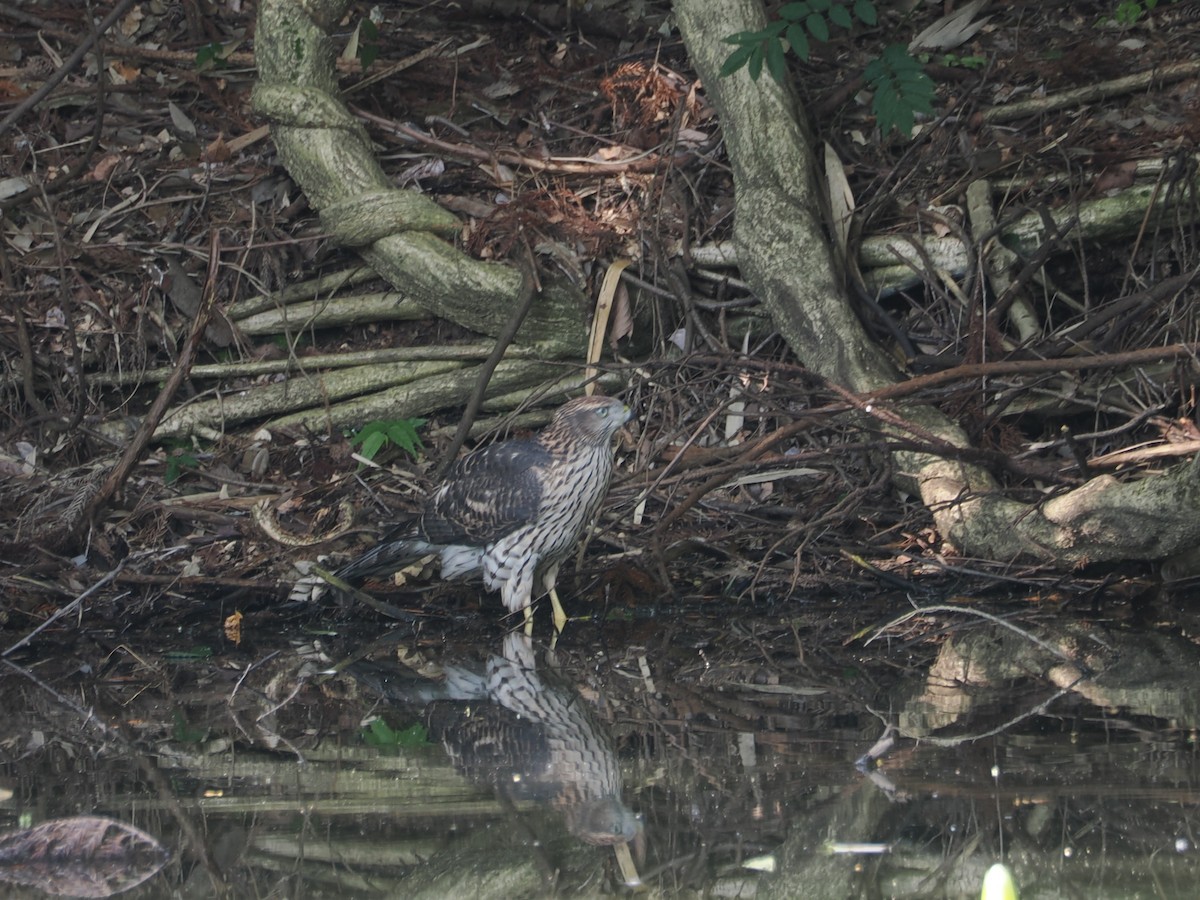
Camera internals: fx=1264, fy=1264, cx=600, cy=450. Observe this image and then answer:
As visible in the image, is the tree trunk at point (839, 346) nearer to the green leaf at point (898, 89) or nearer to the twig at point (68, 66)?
the green leaf at point (898, 89)

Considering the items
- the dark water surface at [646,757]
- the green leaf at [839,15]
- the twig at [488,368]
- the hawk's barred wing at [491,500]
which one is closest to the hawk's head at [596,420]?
the hawk's barred wing at [491,500]

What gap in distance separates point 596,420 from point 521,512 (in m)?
0.52

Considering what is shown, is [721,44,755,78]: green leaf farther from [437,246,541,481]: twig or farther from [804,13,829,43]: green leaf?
[437,246,541,481]: twig

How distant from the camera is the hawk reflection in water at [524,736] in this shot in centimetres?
312

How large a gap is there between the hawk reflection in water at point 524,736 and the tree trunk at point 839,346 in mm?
1774

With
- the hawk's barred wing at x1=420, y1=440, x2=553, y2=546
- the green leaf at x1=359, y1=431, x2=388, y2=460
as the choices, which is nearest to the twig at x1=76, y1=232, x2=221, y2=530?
the green leaf at x1=359, y1=431, x2=388, y2=460

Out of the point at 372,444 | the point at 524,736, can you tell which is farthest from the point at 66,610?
the point at 524,736

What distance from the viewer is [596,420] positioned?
18.2 feet

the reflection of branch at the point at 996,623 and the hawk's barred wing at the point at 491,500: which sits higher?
the hawk's barred wing at the point at 491,500

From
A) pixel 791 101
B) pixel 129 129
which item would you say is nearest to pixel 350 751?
pixel 791 101

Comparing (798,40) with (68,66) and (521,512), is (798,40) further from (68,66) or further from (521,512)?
(68,66)

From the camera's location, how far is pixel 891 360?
6.03m

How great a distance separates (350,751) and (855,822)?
59.4 inches

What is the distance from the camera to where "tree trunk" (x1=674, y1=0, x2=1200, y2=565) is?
484cm
